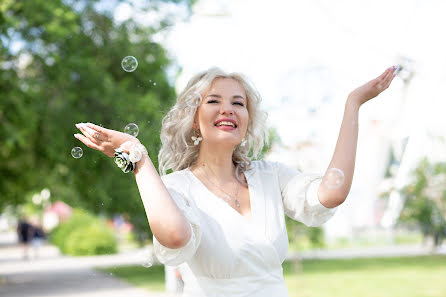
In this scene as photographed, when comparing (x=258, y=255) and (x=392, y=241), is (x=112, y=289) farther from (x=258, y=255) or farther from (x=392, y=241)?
(x=392, y=241)

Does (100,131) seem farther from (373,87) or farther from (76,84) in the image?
(76,84)

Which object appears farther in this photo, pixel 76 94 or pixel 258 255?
pixel 76 94

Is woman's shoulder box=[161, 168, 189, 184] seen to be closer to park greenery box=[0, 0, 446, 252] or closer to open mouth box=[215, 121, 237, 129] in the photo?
open mouth box=[215, 121, 237, 129]

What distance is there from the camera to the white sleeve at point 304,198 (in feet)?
7.76

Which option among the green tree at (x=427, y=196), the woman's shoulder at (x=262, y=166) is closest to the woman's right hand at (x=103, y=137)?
the woman's shoulder at (x=262, y=166)

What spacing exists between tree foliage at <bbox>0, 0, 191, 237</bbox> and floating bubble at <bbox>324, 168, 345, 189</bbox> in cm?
925

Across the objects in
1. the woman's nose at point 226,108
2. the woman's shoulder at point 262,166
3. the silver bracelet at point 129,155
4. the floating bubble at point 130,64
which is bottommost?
the woman's shoulder at point 262,166

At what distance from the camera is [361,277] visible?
13727 millimetres

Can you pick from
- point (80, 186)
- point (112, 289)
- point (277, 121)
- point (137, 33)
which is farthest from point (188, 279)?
point (80, 186)

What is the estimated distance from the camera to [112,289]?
496 inches

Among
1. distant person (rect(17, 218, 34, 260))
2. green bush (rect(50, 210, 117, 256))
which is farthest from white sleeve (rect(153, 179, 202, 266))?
distant person (rect(17, 218, 34, 260))

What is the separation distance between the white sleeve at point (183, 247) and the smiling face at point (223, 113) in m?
0.31

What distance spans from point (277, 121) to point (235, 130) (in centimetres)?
518

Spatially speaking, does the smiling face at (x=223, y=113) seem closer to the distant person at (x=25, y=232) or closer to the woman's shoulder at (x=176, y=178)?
the woman's shoulder at (x=176, y=178)
